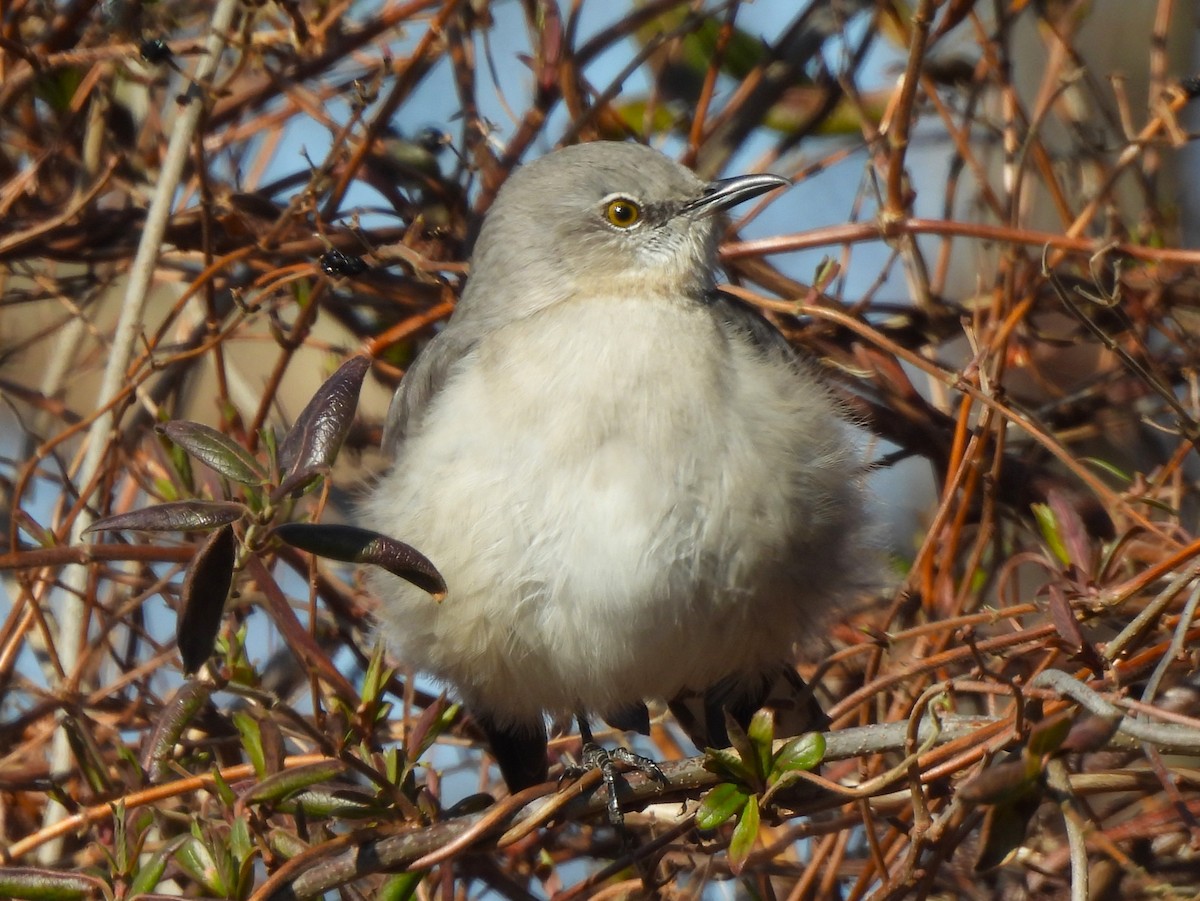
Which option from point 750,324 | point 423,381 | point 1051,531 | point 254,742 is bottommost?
point 1051,531

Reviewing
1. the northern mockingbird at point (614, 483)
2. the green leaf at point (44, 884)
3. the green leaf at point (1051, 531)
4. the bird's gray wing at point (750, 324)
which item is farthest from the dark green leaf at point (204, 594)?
the green leaf at point (1051, 531)

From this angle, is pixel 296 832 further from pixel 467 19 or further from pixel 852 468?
pixel 467 19

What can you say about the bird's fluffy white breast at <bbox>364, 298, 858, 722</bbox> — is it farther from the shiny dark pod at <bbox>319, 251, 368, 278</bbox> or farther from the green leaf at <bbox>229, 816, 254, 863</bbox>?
the green leaf at <bbox>229, 816, 254, 863</bbox>

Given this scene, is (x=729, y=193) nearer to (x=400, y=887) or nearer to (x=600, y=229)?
(x=600, y=229)

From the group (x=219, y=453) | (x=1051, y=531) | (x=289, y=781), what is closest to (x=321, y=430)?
(x=219, y=453)

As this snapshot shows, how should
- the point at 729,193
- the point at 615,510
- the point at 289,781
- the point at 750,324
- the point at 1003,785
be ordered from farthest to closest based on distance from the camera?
1. the point at 729,193
2. the point at 750,324
3. the point at 615,510
4. the point at 289,781
5. the point at 1003,785

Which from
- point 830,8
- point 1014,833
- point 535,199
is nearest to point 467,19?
point 535,199

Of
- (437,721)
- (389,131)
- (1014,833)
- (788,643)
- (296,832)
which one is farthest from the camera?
(389,131)

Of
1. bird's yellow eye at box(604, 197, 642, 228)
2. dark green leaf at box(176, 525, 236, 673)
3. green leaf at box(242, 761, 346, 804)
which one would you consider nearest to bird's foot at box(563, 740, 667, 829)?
green leaf at box(242, 761, 346, 804)
